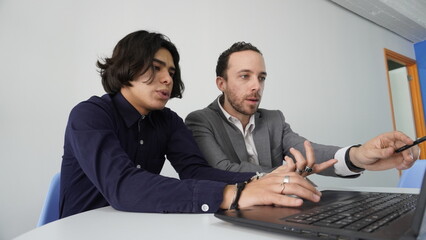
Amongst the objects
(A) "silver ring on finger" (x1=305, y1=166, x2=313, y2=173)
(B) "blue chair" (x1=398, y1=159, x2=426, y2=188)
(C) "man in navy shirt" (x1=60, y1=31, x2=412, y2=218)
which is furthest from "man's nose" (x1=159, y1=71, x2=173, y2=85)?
(B) "blue chair" (x1=398, y1=159, x2=426, y2=188)

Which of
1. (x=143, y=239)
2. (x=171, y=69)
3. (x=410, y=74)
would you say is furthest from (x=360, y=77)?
(x=143, y=239)

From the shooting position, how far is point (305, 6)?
2.99 metres

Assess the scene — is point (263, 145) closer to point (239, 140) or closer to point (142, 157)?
point (239, 140)

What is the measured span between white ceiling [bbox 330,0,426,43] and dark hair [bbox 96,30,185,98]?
2.95m

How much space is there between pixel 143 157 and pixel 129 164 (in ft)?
1.22

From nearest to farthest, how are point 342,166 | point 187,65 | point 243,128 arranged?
point 342,166 → point 243,128 → point 187,65

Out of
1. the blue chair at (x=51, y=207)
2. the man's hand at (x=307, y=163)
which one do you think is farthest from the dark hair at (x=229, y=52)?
the blue chair at (x=51, y=207)

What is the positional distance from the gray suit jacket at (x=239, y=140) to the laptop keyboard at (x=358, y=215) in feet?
2.05

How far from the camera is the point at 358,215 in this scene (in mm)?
416

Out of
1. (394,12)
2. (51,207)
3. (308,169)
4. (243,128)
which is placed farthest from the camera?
(394,12)

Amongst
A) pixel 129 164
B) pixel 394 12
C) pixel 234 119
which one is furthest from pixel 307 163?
pixel 394 12

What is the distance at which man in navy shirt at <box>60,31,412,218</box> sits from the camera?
0.58 meters

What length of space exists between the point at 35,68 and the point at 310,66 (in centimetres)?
245

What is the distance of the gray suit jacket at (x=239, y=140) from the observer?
121cm
